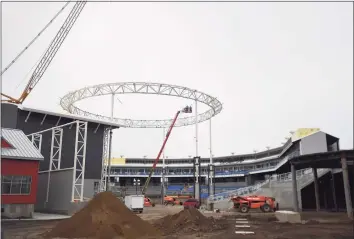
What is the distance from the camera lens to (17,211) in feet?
91.5

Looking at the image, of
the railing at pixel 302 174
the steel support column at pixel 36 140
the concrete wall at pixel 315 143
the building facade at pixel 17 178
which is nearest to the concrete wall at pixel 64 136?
the steel support column at pixel 36 140

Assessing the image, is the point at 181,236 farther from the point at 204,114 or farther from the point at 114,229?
the point at 204,114

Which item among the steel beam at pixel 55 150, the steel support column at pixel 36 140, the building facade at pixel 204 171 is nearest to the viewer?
the steel beam at pixel 55 150

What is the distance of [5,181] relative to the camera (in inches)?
1096

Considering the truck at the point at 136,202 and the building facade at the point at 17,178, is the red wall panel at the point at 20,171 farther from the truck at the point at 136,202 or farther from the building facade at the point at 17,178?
the truck at the point at 136,202

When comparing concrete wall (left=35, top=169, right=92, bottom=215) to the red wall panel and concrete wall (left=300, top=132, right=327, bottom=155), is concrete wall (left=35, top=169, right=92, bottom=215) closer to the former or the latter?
the red wall panel

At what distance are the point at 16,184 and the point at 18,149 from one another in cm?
325

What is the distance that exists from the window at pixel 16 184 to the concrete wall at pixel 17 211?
3.67 feet

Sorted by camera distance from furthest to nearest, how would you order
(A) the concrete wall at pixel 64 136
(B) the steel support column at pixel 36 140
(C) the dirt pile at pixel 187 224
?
1. (B) the steel support column at pixel 36 140
2. (A) the concrete wall at pixel 64 136
3. (C) the dirt pile at pixel 187 224

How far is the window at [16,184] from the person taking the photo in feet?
90.7

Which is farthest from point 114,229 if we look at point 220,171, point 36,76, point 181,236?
point 220,171

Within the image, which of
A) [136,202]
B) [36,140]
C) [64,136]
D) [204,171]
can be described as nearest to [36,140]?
[36,140]

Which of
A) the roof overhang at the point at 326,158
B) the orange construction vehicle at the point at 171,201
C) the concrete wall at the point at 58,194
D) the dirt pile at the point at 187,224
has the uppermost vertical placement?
the roof overhang at the point at 326,158

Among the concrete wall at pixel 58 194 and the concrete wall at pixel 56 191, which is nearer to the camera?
the concrete wall at pixel 58 194
